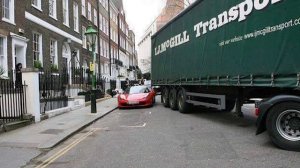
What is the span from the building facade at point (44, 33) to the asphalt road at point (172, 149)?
30.2ft

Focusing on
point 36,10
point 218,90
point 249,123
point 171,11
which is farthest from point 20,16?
point 171,11

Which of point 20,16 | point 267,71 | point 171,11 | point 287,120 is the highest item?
point 171,11

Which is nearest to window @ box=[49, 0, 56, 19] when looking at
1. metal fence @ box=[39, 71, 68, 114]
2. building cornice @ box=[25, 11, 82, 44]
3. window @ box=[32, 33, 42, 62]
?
building cornice @ box=[25, 11, 82, 44]

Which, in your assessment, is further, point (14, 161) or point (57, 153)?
point (57, 153)

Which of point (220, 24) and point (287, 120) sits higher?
point (220, 24)

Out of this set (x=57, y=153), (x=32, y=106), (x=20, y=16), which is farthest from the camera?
(x=20, y=16)

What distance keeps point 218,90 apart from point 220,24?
2428 millimetres

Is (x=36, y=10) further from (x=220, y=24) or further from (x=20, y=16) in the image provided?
(x=220, y=24)

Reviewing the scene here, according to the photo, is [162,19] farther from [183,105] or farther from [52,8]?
[183,105]

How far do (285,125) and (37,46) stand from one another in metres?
19.2

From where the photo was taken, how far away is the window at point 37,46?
24325mm

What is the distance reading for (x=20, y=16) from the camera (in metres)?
21.3

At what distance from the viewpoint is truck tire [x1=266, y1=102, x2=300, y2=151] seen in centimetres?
820

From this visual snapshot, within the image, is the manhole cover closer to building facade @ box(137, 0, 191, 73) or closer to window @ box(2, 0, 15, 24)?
window @ box(2, 0, 15, 24)
